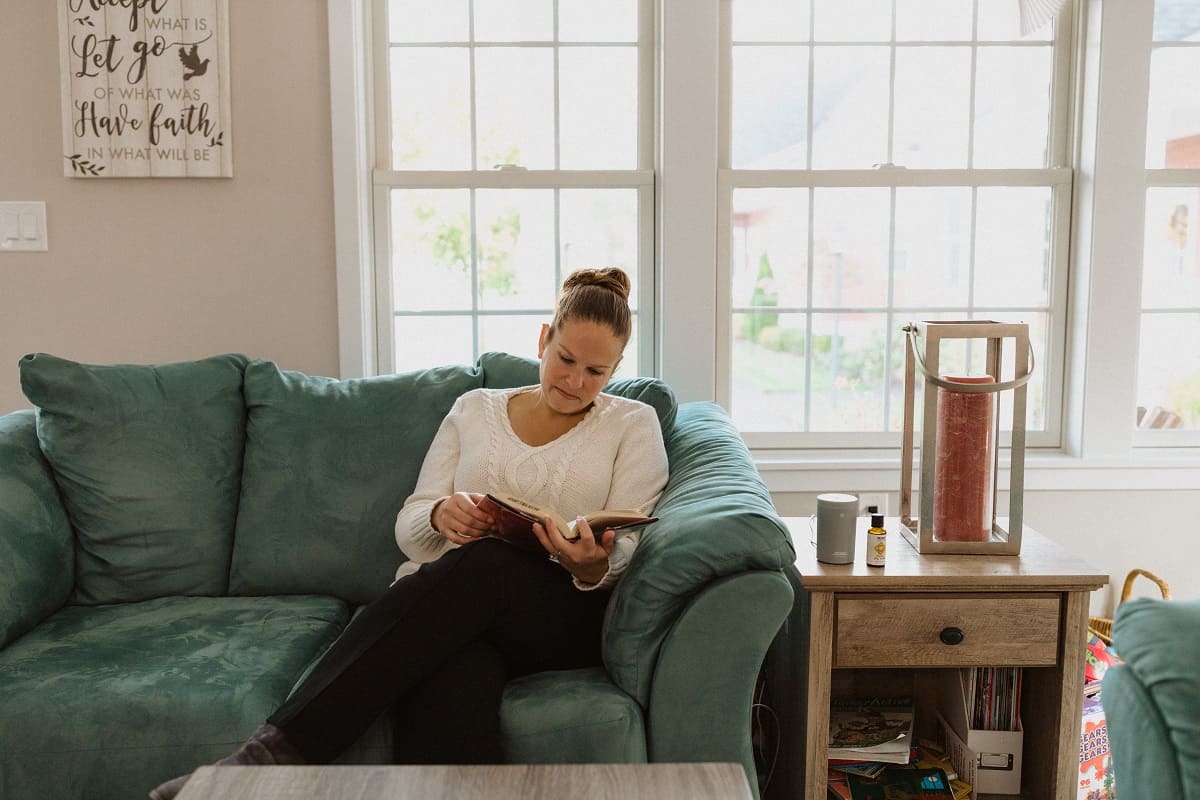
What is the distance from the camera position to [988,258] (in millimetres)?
2967

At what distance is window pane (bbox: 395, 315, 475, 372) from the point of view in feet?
9.83

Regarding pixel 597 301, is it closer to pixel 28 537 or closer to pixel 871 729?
pixel 871 729

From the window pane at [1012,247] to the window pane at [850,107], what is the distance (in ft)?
1.12

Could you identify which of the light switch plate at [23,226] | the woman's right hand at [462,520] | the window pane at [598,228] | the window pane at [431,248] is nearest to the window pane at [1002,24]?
the window pane at [598,228]

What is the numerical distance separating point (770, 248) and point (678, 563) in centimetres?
139

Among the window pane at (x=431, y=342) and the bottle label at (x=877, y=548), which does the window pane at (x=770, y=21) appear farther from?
the bottle label at (x=877, y=548)


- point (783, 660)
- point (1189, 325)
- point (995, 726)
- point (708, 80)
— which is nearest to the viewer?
point (995, 726)

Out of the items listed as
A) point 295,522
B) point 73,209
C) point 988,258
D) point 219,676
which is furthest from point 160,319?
point 988,258

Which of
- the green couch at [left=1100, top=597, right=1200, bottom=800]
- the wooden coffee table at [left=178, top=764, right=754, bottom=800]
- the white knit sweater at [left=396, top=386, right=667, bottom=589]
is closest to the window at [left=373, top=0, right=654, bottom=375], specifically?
the white knit sweater at [left=396, top=386, right=667, bottom=589]

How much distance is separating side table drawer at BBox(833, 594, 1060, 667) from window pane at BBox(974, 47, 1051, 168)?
140 centimetres

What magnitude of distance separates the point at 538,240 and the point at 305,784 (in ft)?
6.28

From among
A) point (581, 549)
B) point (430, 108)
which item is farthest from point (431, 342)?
point (581, 549)

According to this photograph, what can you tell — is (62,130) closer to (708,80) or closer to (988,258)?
(708,80)

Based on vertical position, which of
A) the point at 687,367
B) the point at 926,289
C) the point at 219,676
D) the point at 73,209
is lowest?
the point at 219,676
